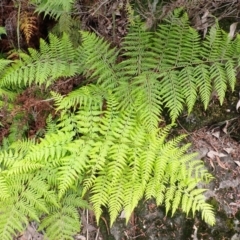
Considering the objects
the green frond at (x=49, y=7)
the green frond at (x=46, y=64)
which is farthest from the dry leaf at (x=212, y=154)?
the green frond at (x=49, y=7)

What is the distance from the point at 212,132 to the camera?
4.36 meters

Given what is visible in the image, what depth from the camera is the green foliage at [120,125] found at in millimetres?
3637

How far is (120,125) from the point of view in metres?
3.73

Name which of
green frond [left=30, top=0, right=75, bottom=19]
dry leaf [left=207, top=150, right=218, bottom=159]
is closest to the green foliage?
green frond [left=30, top=0, right=75, bottom=19]

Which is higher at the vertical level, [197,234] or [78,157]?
[78,157]

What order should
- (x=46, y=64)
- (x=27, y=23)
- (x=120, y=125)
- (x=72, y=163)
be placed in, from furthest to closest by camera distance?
(x=27, y=23) → (x=46, y=64) → (x=120, y=125) → (x=72, y=163)

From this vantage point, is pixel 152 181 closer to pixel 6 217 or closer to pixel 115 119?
pixel 115 119

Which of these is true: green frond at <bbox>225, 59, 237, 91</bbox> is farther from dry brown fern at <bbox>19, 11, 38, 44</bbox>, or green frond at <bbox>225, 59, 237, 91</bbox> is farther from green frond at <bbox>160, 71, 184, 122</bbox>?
dry brown fern at <bbox>19, 11, 38, 44</bbox>

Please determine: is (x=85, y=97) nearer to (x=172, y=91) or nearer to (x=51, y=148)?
(x=51, y=148)

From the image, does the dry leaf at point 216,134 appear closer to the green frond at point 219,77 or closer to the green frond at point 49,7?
the green frond at point 219,77

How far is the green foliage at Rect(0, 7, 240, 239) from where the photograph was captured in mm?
3637

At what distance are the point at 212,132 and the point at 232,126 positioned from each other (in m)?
0.27

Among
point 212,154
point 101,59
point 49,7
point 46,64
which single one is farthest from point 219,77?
point 49,7

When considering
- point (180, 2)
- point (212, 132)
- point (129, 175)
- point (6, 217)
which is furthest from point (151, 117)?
point (6, 217)
